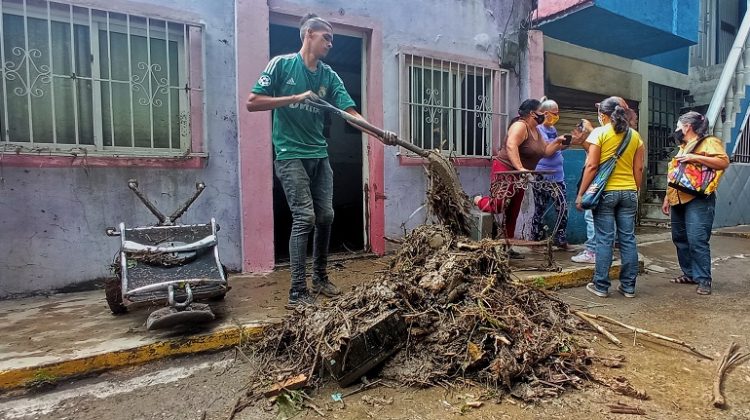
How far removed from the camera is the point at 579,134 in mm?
4867

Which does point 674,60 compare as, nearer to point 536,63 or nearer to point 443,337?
point 536,63

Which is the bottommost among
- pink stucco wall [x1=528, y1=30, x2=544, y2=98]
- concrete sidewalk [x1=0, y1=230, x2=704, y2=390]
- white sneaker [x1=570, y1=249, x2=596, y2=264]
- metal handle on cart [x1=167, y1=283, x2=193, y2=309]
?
concrete sidewalk [x1=0, y1=230, x2=704, y2=390]

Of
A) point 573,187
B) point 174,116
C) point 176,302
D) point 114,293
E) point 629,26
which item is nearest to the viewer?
point 176,302

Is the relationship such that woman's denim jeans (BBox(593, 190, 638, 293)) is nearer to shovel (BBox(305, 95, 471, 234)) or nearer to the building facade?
shovel (BBox(305, 95, 471, 234))

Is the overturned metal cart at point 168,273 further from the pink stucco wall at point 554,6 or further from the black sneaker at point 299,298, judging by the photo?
the pink stucco wall at point 554,6

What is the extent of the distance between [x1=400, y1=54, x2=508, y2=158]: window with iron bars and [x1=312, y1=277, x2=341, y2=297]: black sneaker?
95.2 inches

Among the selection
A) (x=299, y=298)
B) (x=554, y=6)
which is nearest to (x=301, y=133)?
(x=299, y=298)

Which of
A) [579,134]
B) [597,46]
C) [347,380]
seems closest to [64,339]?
[347,380]

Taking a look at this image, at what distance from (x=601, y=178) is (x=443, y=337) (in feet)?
7.26

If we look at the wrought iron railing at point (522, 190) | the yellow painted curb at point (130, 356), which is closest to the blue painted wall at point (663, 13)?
the wrought iron railing at point (522, 190)

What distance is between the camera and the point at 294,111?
3.24 meters

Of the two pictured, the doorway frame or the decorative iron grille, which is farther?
the decorative iron grille

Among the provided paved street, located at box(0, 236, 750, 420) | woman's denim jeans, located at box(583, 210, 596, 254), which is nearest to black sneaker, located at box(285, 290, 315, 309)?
paved street, located at box(0, 236, 750, 420)

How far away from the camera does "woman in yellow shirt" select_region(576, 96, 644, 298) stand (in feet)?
12.3
